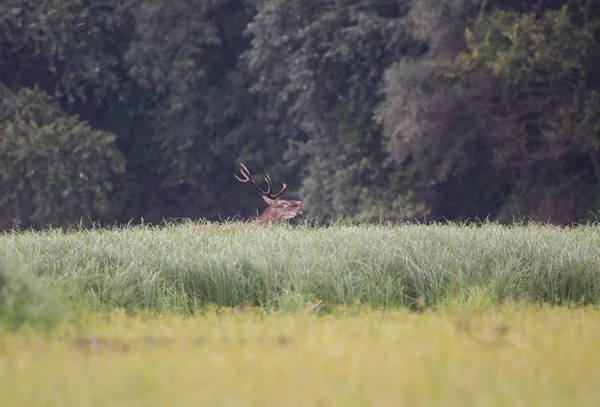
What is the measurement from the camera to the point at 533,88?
21.1 meters

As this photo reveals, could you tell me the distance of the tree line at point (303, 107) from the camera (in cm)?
2127

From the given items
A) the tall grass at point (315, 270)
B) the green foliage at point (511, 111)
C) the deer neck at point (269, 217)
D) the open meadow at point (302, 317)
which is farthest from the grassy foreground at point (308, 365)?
the green foliage at point (511, 111)

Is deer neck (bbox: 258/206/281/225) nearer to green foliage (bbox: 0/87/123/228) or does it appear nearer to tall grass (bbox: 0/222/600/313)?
tall grass (bbox: 0/222/600/313)

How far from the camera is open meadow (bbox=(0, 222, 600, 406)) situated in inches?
Result: 191

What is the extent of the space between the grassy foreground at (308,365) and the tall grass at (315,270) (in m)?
2.14

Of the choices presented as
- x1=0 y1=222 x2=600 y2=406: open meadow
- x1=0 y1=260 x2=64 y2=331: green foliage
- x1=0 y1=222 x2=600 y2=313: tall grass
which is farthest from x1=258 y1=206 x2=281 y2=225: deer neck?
x1=0 y1=260 x2=64 y2=331: green foliage

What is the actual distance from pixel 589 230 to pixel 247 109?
16305 millimetres

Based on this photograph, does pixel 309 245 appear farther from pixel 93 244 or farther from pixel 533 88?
pixel 533 88

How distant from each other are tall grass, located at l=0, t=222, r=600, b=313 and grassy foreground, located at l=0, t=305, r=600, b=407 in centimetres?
214

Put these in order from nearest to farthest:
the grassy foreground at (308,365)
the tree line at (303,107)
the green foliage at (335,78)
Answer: the grassy foreground at (308,365)
the tree line at (303,107)
the green foliage at (335,78)

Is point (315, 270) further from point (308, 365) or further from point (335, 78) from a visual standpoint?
point (335, 78)

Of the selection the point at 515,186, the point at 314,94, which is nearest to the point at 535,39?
the point at 515,186

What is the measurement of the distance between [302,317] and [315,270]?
2.00m

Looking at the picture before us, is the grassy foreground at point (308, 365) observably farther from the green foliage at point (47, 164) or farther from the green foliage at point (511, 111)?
the green foliage at point (47, 164)
